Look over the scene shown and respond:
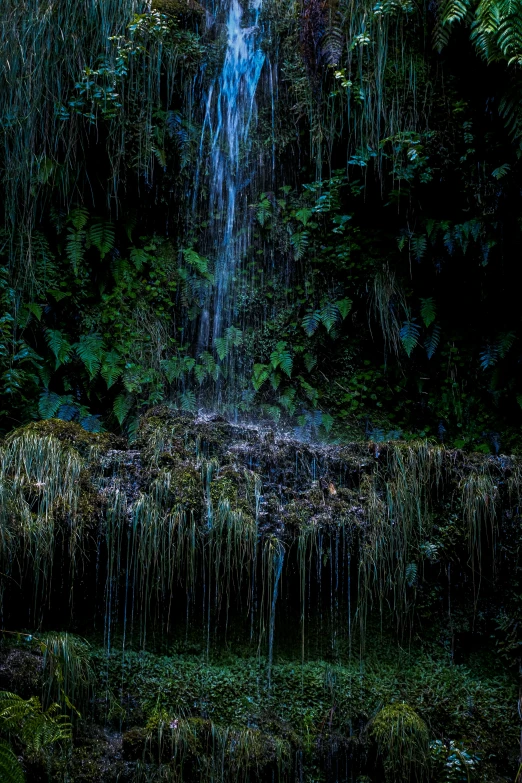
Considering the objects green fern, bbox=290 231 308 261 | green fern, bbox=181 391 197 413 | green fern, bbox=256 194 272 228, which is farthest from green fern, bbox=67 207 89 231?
green fern, bbox=290 231 308 261

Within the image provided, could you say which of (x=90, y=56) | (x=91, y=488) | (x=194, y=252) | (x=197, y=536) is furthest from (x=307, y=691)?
(x=90, y=56)

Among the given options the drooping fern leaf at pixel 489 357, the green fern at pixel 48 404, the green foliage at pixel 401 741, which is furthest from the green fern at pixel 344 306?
the green foliage at pixel 401 741

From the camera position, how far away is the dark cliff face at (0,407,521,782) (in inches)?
203

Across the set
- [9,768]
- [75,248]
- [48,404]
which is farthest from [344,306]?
[9,768]

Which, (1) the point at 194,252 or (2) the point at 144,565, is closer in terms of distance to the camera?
(2) the point at 144,565

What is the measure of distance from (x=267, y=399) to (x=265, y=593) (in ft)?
10.3

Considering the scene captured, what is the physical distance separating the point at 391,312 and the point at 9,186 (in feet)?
14.0

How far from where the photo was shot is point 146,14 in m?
7.73

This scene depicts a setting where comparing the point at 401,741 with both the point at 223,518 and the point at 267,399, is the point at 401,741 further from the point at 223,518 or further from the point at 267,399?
the point at 267,399

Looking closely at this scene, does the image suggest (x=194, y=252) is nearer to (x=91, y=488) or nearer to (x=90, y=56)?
(x=90, y=56)

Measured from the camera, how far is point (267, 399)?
8.28 meters

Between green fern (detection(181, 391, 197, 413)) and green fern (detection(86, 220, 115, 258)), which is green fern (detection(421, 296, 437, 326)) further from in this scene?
green fern (detection(86, 220, 115, 258))

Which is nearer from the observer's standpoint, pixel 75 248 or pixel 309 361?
pixel 75 248

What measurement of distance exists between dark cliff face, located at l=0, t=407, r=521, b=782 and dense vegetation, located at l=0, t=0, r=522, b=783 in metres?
0.02
